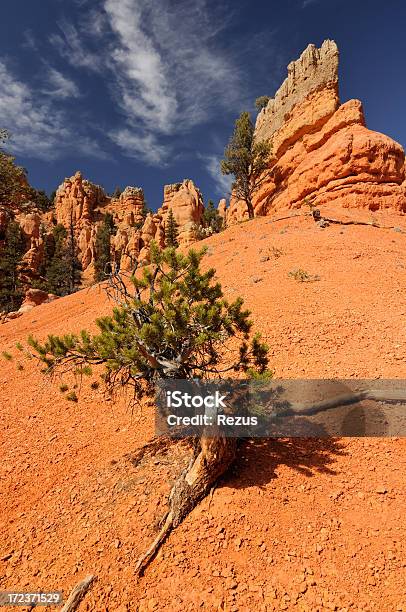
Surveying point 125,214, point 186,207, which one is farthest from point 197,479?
point 125,214

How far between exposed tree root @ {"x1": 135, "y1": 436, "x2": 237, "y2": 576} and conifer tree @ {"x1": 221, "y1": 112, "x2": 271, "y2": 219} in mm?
31400

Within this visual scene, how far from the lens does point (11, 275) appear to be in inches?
1896

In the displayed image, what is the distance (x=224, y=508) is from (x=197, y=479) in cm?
67

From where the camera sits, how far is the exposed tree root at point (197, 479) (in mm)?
5395

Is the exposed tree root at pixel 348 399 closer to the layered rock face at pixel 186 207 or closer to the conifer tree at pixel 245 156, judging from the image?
the conifer tree at pixel 245 156

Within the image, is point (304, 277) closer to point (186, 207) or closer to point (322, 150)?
point (322, 150)

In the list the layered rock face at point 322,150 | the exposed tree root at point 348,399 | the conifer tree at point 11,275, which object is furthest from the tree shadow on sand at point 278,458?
the conifer tree at point 11,275

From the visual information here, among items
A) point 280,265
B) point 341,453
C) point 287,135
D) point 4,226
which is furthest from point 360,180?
point 4,226

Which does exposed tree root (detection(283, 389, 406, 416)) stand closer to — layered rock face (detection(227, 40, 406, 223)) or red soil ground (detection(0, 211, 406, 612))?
red soil ground (detection(0, 211, 406, 612))

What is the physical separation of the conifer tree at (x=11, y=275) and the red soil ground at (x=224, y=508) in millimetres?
38107

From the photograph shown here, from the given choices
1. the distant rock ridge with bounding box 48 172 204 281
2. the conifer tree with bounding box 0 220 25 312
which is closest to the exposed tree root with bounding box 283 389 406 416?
the distant rock ridge with bounding box 48 172 204 281

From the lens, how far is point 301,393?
28.2 ft

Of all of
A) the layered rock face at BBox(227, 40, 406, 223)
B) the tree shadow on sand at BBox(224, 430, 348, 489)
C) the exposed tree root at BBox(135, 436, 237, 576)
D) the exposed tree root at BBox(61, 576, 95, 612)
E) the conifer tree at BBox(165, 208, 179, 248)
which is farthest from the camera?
the conifer tree at BBox(165, 208, 179, 248)

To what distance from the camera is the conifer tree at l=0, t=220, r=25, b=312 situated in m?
43.8
